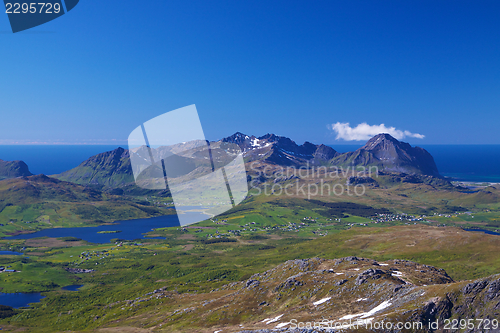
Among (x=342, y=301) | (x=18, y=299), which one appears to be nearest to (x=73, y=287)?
(x=18, y=299)

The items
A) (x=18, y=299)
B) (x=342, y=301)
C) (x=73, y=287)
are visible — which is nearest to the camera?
(x=342, y=301)

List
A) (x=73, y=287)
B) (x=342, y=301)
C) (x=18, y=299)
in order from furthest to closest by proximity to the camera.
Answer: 1. (x=73, y=287)
2. (x=18, y=299)
3. (x=342, y=301)

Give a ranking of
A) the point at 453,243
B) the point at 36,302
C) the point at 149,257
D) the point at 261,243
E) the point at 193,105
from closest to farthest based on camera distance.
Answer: the point at 193,105 < the point at 36,302 < the point at 453,243 < the point at 149,257 < the point at 261,243

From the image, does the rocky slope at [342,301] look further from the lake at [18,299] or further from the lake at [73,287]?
the lake at [18,299]

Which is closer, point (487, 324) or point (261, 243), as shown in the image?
point (487, 324)

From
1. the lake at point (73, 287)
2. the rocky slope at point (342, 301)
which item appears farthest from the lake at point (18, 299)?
the rocky slope at point (342, 301)

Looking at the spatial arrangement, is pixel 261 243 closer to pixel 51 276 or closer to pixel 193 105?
pixel 51 276

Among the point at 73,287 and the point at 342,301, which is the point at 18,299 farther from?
the point at 342,301

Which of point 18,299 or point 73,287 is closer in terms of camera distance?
point 18,299

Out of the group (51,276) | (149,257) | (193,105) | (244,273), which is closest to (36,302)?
(51,276)
